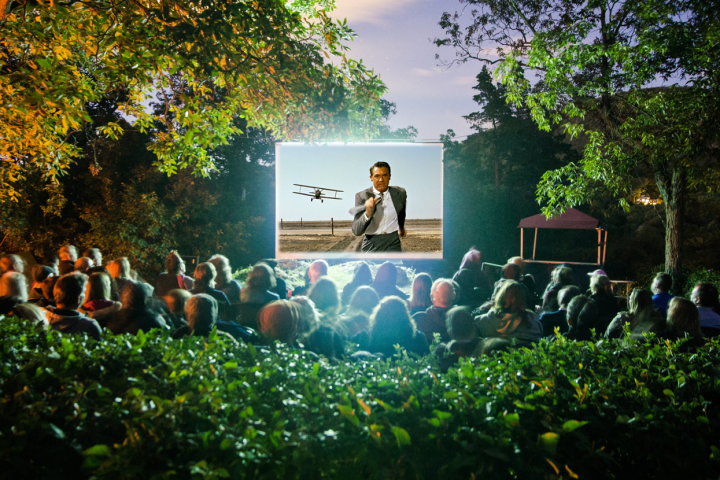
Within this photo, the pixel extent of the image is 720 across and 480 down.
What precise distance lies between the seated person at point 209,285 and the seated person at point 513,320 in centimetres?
238

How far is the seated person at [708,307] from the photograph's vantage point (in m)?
3.36

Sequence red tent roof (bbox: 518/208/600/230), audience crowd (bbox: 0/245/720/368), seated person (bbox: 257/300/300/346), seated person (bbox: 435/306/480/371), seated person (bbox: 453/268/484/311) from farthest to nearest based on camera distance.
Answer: red tent roof (bbox: 518/208/600/230), seated person (bbox: 453/268/484/311), seated person (bbox: 435/306/480/371), audience crowd (bbox: 0/245/720/368), seated person (bbox: 257/300/300/346)

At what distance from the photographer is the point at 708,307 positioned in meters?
3.41

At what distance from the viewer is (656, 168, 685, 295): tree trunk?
6910 mm

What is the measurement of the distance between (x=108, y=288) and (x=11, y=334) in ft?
3.18

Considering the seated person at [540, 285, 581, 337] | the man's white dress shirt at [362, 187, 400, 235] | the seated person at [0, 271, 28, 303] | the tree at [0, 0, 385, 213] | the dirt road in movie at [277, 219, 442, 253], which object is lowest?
the seated person at [540, 285, 581, 337]

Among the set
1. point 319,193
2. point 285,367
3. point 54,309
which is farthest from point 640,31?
point 54,309

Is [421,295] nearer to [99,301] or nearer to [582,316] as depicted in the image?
[582,316]

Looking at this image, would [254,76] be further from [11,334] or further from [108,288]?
[11,334]

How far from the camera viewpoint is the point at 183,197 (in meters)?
12.0

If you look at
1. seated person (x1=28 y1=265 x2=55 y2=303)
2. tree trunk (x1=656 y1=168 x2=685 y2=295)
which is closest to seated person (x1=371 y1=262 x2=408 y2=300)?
seated person (x1=28 y1=265 x2=55 y2=303)

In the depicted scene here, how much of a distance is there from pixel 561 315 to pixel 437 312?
4.54 ft

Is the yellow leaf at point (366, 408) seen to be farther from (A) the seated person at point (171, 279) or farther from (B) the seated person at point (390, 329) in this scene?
(A) the seated person at point (171, 279)

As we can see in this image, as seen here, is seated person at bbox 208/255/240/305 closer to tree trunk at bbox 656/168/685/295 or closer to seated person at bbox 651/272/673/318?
seated person at bbox 651/272/673/318
